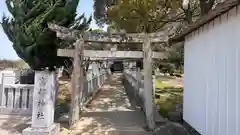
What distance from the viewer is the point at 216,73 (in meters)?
5.58

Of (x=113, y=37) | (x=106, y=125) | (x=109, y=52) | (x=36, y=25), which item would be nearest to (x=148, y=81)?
(x=109, y=52)

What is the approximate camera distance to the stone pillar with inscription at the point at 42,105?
7.34 m

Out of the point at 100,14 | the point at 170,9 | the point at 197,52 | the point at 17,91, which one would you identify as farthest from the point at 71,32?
the point at 100,14

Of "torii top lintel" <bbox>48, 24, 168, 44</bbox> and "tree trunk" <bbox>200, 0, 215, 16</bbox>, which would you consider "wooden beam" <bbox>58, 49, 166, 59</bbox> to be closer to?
"torii top lintel" <bbox>48, 24, 168, 44</bbox>

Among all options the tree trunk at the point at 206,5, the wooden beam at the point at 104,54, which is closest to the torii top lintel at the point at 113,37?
the wooden beam at the point at 104,54

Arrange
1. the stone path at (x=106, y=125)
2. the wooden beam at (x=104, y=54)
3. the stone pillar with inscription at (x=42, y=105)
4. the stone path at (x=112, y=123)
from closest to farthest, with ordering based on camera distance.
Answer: the stone pillar with inscription at (x=42, y=105) → the stone path at (x=106, y=125) → the stone path at (x=112, y=123) → the wooden beam at (x=104, y=54)

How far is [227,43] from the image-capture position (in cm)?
502

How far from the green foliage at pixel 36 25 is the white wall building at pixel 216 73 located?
193 inches

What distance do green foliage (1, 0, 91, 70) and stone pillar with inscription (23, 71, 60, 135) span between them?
267 cm

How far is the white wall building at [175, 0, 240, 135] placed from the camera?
461 centimetres

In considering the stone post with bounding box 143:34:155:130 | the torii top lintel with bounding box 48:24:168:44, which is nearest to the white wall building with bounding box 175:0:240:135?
the torii top lintel with bounding box 48:24:168:44

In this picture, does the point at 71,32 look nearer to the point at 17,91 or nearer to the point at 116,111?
the point at 17,91

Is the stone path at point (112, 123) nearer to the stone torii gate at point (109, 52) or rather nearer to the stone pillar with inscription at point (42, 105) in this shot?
the stone torii gate at point (109, 52)

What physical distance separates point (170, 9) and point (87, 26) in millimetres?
4578
